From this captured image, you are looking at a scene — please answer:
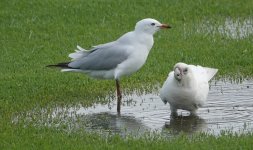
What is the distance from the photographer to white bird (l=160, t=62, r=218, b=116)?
1105 centimetres

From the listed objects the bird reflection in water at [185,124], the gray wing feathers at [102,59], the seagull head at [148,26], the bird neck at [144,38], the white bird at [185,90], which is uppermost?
the seagull head at [148,26]

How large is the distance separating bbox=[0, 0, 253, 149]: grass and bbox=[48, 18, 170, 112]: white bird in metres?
0.43

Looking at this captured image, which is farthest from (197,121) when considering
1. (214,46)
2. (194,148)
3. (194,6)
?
(194,6)

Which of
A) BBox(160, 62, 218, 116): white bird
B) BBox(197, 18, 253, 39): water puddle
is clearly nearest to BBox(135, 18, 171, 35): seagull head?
BBox(160, 62, 218, 116): white bird

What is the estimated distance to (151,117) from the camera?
1114 centimetres

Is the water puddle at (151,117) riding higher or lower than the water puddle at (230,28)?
lower

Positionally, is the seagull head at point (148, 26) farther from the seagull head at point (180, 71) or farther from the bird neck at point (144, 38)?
the seagull head at point (180, 71)

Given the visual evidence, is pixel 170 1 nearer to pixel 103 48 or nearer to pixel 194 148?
pixel 103 48

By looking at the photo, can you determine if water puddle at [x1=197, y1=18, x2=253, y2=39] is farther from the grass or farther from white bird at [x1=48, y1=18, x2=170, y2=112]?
white bird at [x1=48, y1=18, x2=170, y2=112]

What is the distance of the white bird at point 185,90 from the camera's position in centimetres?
1105

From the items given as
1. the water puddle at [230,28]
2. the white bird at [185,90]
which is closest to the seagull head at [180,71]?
the white bird at [185,90]

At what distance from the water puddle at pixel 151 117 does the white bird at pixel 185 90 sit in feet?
0.64

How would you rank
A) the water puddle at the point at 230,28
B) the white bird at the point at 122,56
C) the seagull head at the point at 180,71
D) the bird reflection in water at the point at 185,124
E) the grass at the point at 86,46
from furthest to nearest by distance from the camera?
the water puddle at the point at 230,28 < the white bird at the point at 122,56 < the seagull head at the point at 180,71 < the bird reflection in water at the point at 185,124 < the grass at the point at 86,46

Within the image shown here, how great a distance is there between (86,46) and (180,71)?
4.91 metres
